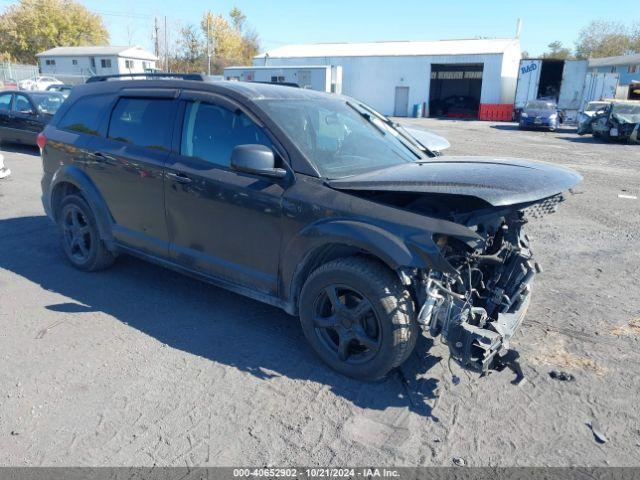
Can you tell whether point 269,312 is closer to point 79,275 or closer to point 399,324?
point 399,324

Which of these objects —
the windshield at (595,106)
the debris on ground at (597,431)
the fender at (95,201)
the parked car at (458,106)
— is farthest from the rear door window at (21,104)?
the parked car at (458,106)

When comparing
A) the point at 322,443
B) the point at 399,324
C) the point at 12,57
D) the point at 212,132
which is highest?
the point at 12,57

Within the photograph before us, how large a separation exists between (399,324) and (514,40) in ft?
Answer: 151

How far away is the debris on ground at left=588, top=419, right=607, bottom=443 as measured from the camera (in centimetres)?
284

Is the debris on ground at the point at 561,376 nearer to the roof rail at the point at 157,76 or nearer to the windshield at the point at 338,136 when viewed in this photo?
the windshield at the point at 338,136

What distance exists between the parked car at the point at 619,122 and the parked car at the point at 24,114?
A: 66.0 ft

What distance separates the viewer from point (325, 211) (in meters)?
3.33

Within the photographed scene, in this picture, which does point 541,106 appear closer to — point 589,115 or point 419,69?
point 589,115

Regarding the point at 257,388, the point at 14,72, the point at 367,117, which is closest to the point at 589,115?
the point at 367,117

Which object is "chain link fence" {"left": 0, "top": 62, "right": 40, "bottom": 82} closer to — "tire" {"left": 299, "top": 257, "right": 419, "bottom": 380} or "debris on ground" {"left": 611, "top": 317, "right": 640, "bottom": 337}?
"tire" {"left": 299, "top": 257, "right": 419, "bottom": 380}

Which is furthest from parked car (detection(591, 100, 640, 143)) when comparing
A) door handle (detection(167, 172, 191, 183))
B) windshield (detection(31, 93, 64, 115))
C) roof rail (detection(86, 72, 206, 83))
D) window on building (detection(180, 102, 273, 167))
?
door handle (detection(167, 172, 191, 183))

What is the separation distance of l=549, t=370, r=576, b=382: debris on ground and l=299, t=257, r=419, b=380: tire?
1072 millimetres

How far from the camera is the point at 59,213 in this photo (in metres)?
5.32

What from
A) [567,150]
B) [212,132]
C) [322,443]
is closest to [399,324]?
[322,443]
